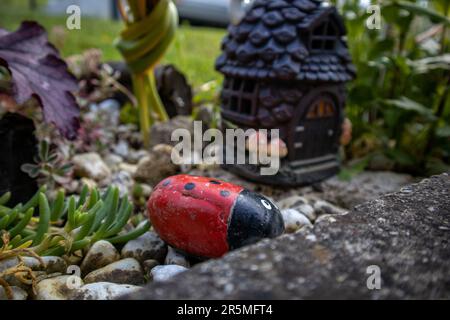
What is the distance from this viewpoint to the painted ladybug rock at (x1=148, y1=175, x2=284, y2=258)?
1.37m

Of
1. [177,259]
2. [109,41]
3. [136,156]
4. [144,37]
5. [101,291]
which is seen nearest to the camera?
[101,291]

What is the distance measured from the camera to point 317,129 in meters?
2.31

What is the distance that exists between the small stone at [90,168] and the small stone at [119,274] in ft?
3.29

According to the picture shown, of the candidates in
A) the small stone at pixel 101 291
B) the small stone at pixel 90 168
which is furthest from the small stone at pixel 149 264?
the small stone at pixel 90 168

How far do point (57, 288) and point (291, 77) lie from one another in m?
1.38

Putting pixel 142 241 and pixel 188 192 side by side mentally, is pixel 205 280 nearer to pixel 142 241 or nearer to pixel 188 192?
pixel 188 192

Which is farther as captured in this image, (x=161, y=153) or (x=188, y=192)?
Answer: (x=161, y=153)

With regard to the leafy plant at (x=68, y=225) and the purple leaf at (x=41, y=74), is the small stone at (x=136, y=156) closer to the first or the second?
the purple leaf at (x=41, y=74)

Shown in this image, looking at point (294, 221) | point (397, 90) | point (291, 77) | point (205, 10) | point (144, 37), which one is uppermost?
point (205, 10)

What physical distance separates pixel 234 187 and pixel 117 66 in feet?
7.43

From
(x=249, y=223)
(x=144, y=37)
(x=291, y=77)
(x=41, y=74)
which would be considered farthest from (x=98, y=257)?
(x=144, y=37)

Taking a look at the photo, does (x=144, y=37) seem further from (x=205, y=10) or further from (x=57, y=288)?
(x=205, y=10)
